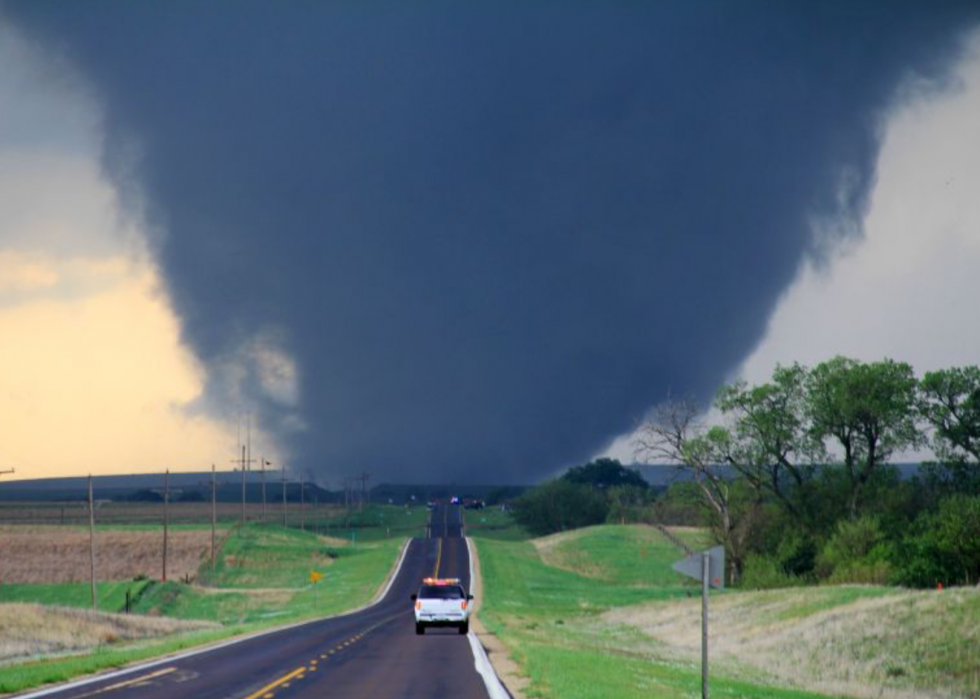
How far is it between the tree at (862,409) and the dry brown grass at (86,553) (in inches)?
2774

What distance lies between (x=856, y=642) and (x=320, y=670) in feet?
88.4

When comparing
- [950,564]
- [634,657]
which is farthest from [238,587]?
[634,657]

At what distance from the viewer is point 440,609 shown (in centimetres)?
5488

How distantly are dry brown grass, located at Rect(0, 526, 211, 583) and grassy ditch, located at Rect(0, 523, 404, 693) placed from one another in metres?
4.67

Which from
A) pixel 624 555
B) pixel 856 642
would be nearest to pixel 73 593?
pixel 624 555

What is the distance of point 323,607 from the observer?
336 feet

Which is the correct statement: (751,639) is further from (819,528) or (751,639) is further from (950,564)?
(819,528)

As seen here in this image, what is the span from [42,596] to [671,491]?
181 ft

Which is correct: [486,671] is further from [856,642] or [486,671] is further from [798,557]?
[798,557]

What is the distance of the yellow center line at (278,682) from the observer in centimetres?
2683

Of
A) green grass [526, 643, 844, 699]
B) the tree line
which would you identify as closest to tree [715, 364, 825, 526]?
the tree line

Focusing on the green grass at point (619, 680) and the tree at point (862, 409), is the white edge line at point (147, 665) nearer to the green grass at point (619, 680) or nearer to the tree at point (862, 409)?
the green grass at point (619, 680)

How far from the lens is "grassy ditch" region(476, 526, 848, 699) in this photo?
31.8 metres

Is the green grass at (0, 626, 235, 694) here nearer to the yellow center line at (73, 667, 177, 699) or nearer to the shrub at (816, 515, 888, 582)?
the yellow center line at (73, 667, 177, 699)
